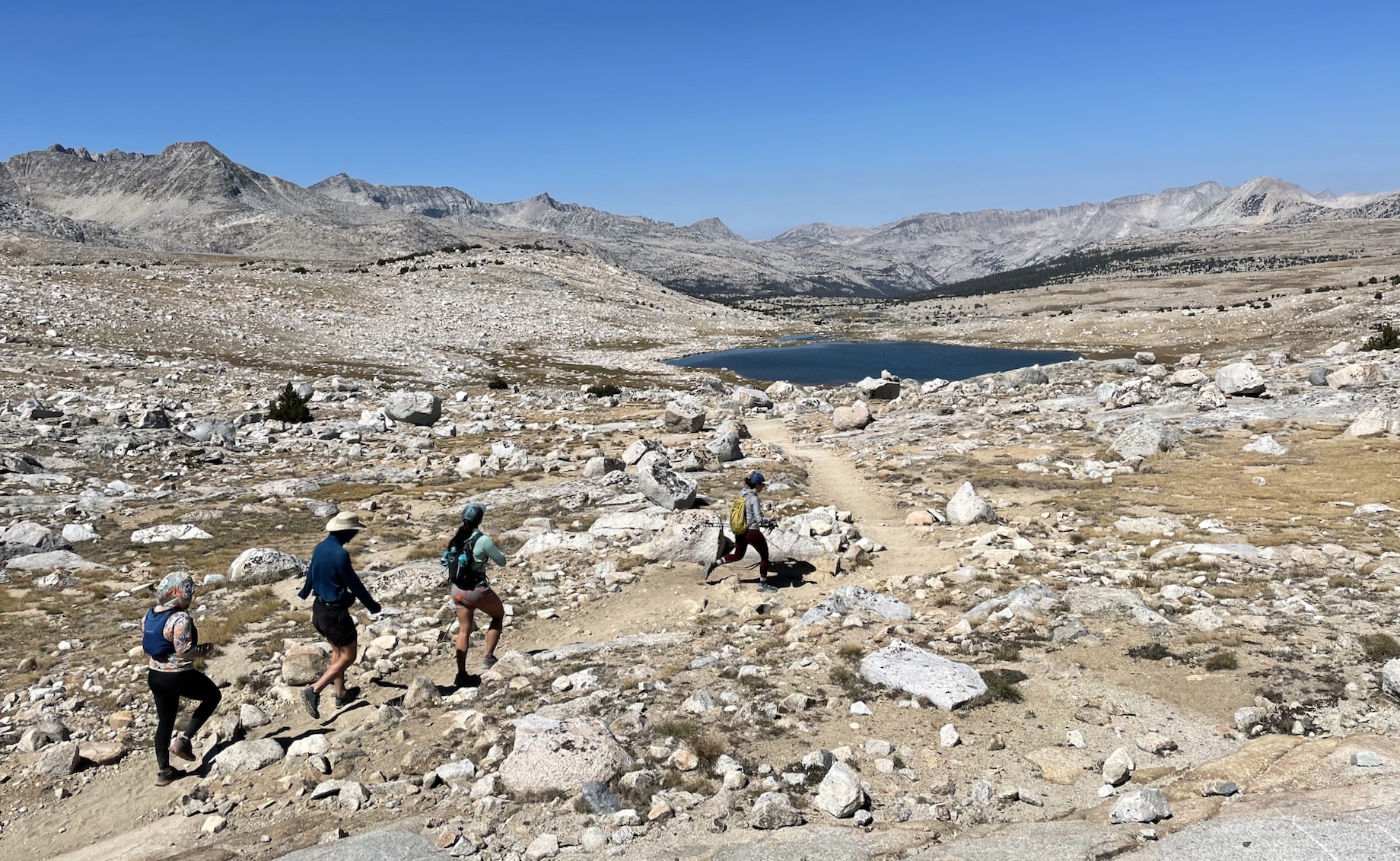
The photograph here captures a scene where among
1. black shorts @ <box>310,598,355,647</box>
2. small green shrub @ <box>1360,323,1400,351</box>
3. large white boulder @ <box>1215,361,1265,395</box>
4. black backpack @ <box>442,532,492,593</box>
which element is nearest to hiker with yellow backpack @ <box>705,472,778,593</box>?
black backpack @ <box>442,532,492,593</box>

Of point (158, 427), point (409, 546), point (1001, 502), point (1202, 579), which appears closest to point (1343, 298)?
point (1001, 502)

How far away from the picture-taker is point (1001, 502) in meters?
20.7

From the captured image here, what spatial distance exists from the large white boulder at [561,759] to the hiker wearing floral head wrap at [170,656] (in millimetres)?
4321

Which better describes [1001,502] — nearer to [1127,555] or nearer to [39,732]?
[1127,555]

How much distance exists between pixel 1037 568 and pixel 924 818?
8.58m

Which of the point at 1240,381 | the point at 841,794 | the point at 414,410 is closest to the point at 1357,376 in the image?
the point at 1240,381

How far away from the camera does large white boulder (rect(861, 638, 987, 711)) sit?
29.4 ft

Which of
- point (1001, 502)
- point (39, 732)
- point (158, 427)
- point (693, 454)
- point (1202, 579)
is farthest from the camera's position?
point (158, 427)

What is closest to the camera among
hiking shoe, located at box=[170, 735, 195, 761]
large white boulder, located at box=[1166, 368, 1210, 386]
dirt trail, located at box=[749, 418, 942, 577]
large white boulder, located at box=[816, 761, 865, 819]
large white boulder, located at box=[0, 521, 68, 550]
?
large white boulder, located at box=[816, 761, 865, 819]

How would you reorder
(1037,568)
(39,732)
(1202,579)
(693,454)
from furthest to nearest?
1. (693,454)
2. (1037,568)
3. (1202,579)
4. (39,732)

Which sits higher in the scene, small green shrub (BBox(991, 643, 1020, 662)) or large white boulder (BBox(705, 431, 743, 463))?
large white boulder (BBox(705, 431, 743, 463))

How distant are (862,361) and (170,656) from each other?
9852 centimetres

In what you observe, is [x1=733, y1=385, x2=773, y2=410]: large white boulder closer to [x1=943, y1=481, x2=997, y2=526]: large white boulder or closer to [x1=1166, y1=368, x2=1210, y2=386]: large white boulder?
[x1=1166, y1=368, x2=1210, y2=386]: large white boulder

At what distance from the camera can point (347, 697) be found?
34.3ft
